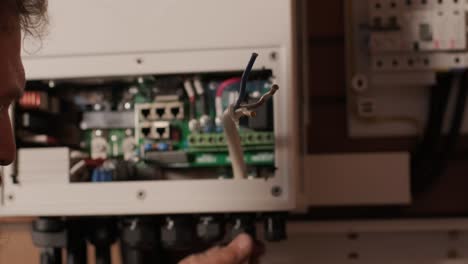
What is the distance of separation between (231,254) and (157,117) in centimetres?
24

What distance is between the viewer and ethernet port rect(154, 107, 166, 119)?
2.89 feet

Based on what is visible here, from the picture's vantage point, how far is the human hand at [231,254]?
803 millimetres

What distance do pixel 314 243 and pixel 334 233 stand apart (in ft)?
0.16

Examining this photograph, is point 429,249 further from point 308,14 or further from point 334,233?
point 308,14

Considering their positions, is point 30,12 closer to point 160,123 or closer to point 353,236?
point 160,123

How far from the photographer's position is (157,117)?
2.89ft

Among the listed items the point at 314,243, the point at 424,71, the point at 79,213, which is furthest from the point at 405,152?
the point at 79,213

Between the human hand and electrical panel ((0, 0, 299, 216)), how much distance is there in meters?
0.05

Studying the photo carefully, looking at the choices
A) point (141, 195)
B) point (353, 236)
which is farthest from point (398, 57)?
point (141, 195)

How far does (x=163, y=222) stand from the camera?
2.88 feet

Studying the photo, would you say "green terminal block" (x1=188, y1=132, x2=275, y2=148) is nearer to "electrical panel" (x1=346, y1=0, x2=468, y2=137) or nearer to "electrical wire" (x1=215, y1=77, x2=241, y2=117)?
"electrical wire" (x1=215, y1=77, x2=241, y2=117)

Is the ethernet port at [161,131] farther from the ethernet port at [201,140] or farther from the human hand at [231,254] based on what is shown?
the human hand at [231,254]

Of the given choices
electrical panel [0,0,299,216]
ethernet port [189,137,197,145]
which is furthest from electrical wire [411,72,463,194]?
ethernet port [189,137,197,145]

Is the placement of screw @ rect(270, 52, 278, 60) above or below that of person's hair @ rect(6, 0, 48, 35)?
below
